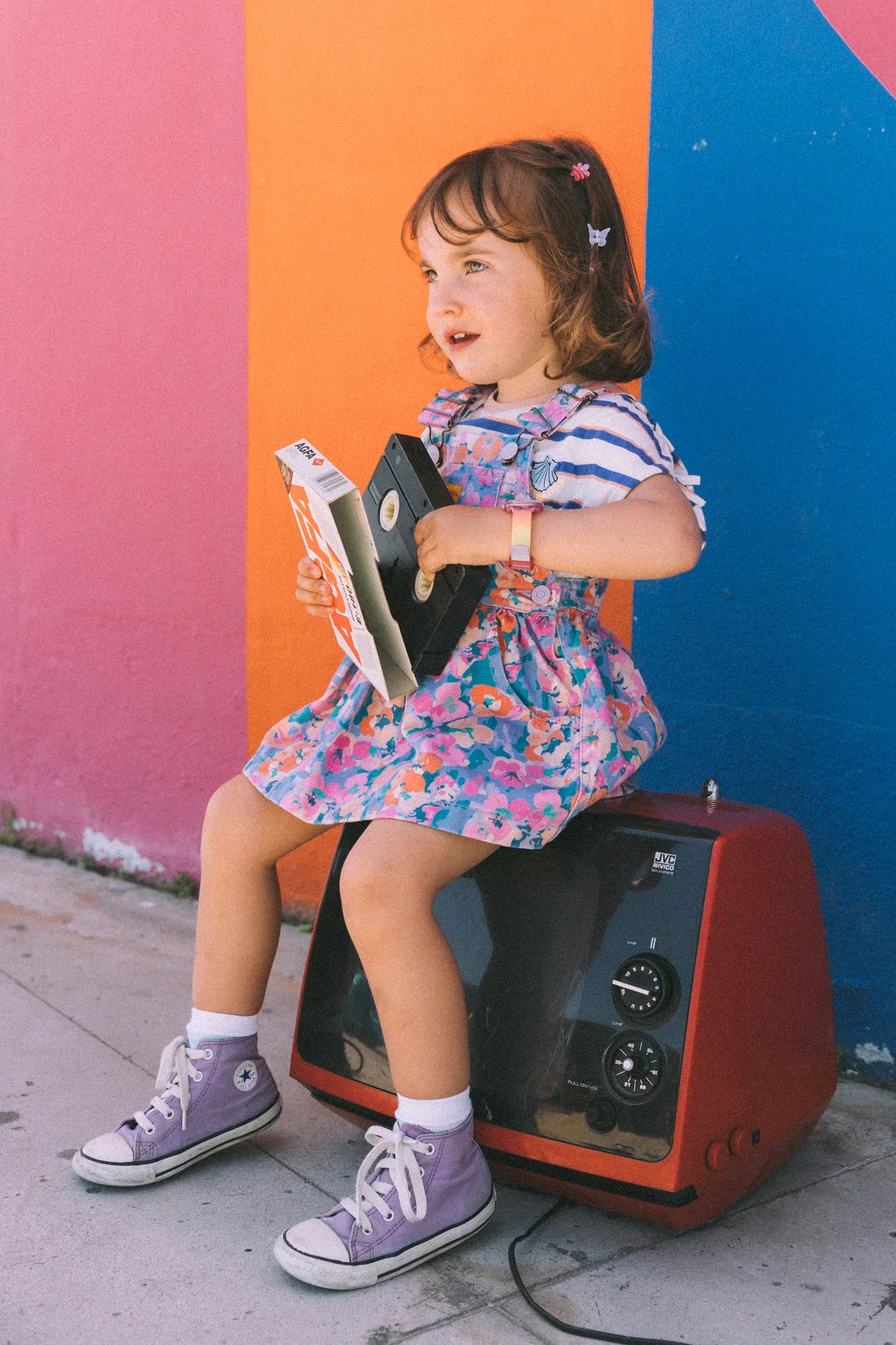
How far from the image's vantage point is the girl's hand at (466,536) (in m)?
1.38

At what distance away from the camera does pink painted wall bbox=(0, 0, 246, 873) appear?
2477 mm

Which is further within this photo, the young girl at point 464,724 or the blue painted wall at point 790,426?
the blue painted wall at point 790,426

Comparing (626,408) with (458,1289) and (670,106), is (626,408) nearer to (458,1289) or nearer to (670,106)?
(670,106)

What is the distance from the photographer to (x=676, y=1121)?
1283 millimetres

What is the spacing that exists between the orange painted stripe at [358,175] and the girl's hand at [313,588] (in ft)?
1.93

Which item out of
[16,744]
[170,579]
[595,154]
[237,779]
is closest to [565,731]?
[237,779]

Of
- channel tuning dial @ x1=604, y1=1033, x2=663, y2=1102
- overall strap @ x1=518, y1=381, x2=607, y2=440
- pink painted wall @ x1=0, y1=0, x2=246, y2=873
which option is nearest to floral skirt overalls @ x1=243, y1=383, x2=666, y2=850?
overall strap @ x1=518, y1=381, x2=607, y2=440

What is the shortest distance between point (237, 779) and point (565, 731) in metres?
0.43

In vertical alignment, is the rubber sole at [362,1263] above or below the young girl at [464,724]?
below

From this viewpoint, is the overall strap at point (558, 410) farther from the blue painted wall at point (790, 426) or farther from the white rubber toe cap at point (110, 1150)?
the white rubber toe cap at point (110, 1150)

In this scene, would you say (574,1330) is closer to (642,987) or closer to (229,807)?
(642,987)

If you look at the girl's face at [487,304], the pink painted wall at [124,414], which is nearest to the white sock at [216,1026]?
the girl's face at [487,304]

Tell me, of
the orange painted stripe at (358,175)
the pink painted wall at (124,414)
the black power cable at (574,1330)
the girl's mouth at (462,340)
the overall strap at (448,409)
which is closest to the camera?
the black power cable at (574,1330)

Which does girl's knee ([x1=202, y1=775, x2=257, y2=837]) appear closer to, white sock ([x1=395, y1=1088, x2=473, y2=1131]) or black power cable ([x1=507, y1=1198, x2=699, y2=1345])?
white sock ([x1=395, y1=1088, x2=473, y2=1131])
